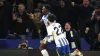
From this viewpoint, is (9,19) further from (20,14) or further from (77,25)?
(77,25)

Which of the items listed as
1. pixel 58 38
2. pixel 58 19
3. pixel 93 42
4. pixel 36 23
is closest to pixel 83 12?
pixel 58 19

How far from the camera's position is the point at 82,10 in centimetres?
1173

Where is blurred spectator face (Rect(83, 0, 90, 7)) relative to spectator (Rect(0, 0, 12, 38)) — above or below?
above

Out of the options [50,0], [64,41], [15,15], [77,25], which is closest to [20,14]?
[15,15]

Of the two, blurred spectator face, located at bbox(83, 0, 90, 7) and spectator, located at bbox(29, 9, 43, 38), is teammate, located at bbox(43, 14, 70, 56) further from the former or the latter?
blurred spectator face, located at bbox(83, 0, 90, 7)

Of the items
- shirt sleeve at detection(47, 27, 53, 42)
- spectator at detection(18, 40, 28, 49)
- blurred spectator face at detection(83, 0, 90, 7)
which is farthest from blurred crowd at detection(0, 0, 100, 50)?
shirt sleeve at detection(47, 27, 53, 42)

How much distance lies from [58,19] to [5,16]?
201 cm

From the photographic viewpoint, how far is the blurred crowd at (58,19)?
11531mm

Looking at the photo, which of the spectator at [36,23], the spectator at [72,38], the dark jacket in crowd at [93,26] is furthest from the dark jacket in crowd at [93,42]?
the spectator at [36,23]

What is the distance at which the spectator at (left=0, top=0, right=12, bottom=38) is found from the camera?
38.4ft

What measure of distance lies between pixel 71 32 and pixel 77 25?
1.20 metres

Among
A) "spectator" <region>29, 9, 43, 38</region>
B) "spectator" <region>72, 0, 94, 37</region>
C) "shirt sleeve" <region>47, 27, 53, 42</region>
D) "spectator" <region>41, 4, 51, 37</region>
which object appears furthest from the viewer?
"spectator" <region>72, 0, 94, 37</region>

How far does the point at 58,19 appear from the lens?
1188 cm

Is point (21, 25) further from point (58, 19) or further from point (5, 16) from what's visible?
point (58, 19)
